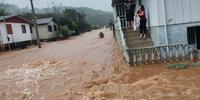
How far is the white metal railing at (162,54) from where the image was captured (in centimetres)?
1060

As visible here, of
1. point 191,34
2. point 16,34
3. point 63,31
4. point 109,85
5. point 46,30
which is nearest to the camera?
point 109,85

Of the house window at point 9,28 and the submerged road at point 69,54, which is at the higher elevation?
the house window at point 9,28

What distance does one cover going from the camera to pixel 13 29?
31.2m

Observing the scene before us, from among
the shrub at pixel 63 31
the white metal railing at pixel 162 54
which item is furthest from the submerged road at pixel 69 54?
the shrub at pixel 63 31

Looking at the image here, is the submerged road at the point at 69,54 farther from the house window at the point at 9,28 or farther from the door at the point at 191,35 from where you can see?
the house window at the point at 9,28

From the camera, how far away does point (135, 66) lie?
416 inches

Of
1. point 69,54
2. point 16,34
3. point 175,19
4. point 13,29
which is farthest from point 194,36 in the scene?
point 16,34

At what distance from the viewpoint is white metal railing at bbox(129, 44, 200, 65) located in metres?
10.6

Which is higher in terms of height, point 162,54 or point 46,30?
point 46,30

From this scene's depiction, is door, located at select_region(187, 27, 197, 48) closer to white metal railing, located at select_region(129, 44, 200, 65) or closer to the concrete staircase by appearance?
white metal railing, located at select_region(129, 44, 200, 65)

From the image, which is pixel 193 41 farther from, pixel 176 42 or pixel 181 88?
pixel 181 88

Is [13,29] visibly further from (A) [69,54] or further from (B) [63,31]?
(A) [69,54]

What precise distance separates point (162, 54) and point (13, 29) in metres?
23.7

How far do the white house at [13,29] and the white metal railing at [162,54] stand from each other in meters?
20.9
